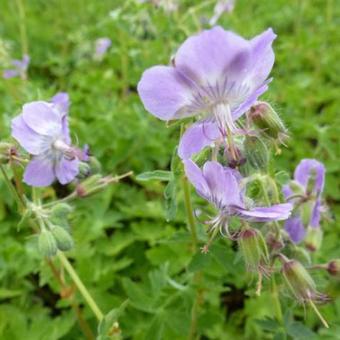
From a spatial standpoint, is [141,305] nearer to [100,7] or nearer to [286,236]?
[286,236]

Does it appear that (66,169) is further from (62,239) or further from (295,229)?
(295,229)

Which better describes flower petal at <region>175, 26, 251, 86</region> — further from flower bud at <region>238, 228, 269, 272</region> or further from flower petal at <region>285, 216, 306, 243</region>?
flower petal at <region>285, 216, 306, 243</region>

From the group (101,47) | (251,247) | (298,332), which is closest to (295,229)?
(298,332)

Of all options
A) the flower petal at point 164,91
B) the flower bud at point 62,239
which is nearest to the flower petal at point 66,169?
the flower bud at point 62,239

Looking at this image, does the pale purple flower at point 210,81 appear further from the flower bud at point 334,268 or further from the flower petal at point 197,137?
the flower bud at point 334,268

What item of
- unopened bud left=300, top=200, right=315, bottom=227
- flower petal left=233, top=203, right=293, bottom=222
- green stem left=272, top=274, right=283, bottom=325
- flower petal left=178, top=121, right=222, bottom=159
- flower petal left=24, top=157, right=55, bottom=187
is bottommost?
green stem left=272, top=274, right=283, bottom=325

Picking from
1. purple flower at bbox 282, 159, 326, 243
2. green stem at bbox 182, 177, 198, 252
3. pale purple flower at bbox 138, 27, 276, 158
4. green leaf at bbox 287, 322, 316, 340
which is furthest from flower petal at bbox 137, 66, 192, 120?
green leaf at bbox 287, 322, 316, 340
